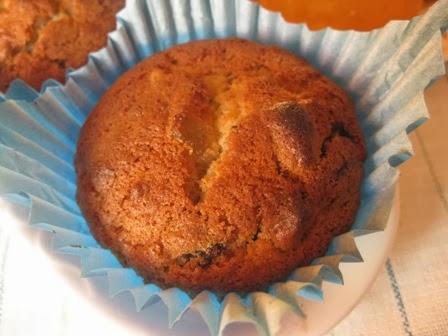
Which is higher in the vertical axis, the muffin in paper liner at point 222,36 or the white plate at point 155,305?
the muffin in paper liner at point 222,36

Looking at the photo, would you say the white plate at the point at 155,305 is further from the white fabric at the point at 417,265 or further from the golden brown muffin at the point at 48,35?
the golden brown muffin at the point at 48,35

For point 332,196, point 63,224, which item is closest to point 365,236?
point 332,196

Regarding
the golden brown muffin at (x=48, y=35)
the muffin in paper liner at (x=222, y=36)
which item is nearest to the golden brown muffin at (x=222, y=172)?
the muffin in paper liner at (x=222, y=36)

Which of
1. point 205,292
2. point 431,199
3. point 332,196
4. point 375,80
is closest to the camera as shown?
point 205,292

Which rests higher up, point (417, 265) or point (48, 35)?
point (48, 35)

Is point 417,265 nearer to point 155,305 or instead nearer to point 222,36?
point 155,305

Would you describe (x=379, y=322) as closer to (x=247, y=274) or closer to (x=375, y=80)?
(x=247, y=274)

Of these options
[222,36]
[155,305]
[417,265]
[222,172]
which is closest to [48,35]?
[222,36]
